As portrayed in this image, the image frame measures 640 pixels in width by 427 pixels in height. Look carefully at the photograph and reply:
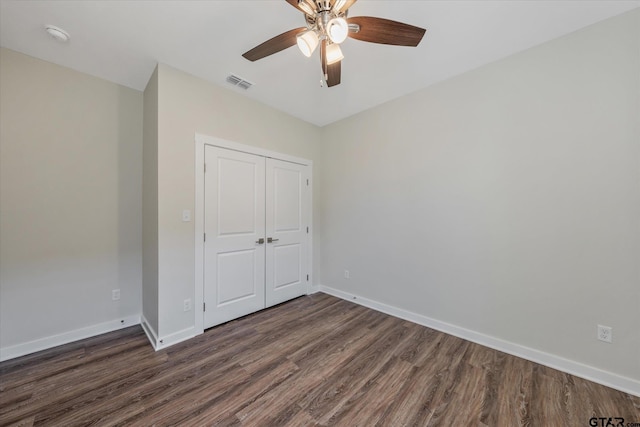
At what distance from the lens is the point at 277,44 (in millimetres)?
1578

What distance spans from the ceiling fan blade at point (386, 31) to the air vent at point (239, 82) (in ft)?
4.95

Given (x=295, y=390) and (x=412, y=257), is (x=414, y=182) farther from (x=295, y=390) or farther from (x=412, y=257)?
(x=295, y=390)

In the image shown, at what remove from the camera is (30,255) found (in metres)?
2.12

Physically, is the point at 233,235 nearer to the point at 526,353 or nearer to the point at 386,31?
the point at 386,31

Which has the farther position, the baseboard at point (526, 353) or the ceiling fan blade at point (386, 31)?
the baseboard at point (526, 353)

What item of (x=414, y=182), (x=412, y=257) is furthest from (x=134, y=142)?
(x=412, y=257)

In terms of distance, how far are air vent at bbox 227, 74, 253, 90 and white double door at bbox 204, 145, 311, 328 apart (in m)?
0.74

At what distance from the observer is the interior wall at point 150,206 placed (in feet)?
7.45

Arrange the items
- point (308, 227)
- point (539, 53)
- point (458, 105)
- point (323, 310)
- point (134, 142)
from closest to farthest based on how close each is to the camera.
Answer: point (539, 53), point (458, 105), point (134, 142), point (323, 310), point (308, 227)

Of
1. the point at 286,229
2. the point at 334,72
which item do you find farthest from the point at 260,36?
the point at 286,229

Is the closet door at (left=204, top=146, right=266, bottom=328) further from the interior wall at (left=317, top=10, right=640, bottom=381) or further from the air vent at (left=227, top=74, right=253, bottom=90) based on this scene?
the interior wall at (left=317, top=10, right=640, bottom=381)

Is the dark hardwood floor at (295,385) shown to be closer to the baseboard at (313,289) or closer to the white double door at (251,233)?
the white double door at (251,233)

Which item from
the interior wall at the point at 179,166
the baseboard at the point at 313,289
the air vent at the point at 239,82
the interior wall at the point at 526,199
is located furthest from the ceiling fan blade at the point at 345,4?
the baseboard at the point at 313,289

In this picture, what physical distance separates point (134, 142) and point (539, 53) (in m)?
4.13
